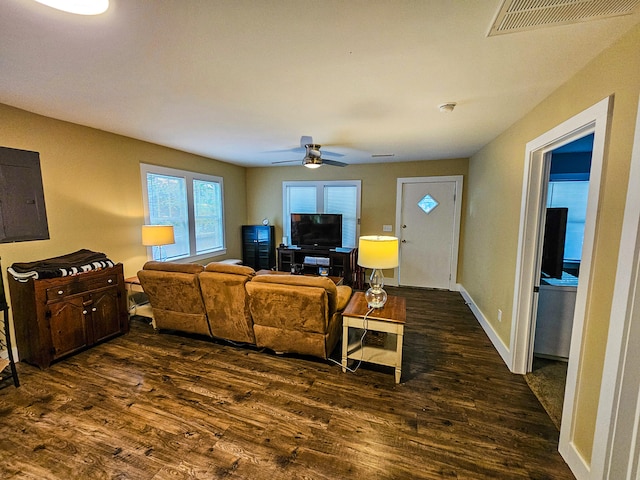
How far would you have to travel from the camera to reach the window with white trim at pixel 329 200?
211 inches

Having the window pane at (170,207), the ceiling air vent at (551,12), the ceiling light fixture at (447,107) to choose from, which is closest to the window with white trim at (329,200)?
the window pane at (170,207)

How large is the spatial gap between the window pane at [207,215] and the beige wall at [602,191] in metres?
4.51

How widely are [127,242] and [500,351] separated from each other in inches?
183

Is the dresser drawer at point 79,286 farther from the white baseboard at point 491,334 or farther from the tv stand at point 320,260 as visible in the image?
the white baseboard at point 491,334

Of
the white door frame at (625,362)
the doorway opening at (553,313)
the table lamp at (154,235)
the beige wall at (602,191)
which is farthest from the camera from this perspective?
the table lamp at (154,235)

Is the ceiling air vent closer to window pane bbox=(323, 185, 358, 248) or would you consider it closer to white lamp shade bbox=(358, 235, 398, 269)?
white lamp shade bbox=(358, 235, 398, 269)

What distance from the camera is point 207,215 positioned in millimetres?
4934

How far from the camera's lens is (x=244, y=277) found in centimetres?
255

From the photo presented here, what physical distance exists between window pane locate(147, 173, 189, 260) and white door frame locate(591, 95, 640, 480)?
15.2 feet

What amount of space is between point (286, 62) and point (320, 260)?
3.72 meters

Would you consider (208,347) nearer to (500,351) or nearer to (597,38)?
(500,351)

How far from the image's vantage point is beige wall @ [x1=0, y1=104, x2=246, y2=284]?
2.55 meters

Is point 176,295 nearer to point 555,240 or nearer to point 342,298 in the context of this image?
point 342,298

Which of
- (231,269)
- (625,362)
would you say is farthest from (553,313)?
(231,269)
